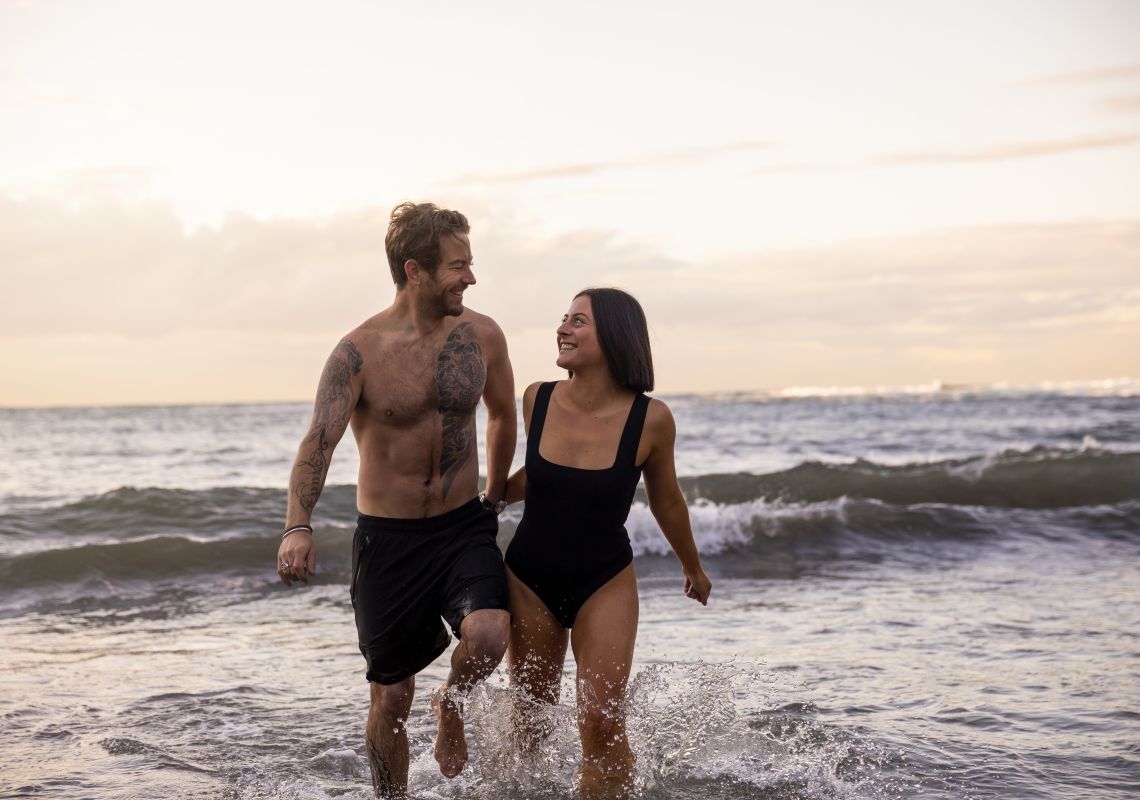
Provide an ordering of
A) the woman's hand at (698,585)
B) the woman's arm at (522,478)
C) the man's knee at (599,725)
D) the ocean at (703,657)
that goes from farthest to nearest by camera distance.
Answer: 1. the ocean at (703,657)
2. the woman's hand at (698,585)
3. the woman's arm at (522,478)
4. the man's knee at (599,725)

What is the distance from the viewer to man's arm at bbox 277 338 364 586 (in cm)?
432

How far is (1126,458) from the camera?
20.3 m

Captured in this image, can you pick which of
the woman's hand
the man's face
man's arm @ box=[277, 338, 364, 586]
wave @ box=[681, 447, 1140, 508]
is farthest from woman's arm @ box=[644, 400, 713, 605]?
wave @ box=[681, 447, 1140, 508]

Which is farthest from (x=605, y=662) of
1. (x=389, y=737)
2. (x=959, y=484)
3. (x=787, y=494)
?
(x=959, y=484)

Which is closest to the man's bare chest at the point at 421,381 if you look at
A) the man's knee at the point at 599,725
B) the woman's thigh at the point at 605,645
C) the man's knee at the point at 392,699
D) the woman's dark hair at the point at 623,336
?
the woman's dark hair at the point at 623,336

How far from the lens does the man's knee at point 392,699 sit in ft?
15.5

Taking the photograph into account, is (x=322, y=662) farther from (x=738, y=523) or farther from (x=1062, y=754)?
(x=738, y=523)

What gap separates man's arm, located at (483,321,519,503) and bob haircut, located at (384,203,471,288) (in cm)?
46

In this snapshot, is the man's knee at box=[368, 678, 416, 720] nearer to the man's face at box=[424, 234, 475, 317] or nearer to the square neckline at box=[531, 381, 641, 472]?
the square neckline at box=[531, 381, 641, 472]

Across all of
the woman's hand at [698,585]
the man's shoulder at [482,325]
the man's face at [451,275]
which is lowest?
the woman's hand at [698,585]

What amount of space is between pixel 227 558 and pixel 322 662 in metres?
4.98

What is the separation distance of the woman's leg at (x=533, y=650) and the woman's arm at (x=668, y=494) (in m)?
0.58

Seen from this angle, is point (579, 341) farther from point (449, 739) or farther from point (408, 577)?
point (449, 739)

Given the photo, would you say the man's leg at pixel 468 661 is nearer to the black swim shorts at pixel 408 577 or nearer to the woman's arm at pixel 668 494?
the black swim shorts at pixel 408 577
